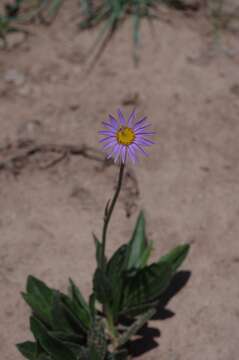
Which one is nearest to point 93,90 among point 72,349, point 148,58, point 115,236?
point 148,58

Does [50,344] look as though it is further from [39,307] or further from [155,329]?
[155,329]

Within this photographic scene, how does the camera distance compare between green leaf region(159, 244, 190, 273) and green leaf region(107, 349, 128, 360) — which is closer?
green leaf region(107, 349, 128, 360)

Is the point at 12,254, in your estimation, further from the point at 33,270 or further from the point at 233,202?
the point at 233,202

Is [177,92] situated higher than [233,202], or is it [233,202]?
[177,92]

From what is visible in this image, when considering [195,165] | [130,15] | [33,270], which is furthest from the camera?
[130,15]

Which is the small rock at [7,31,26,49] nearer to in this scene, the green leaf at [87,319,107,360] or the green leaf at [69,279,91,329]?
the green leaf at [69,279,91,329]

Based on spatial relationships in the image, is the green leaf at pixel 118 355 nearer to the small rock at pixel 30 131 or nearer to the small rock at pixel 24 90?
the small rock at pixel 30 131

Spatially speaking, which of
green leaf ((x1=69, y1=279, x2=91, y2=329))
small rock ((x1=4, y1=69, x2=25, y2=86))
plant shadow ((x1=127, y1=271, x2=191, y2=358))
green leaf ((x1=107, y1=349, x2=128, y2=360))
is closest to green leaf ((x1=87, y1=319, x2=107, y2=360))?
green leaf ((x1=107, y1=349, x2=128, y2=360))
